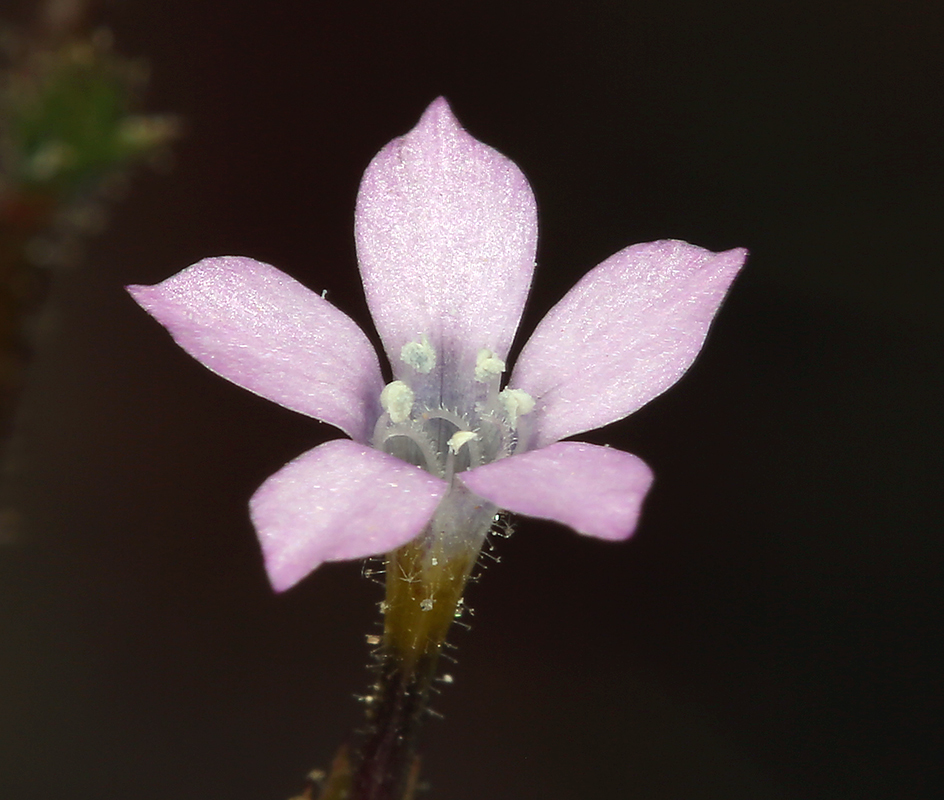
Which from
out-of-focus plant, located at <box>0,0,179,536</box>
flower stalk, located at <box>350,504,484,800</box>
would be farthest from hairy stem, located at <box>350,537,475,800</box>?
out-of-focus plant, located at <box>0,0,179,536</box>

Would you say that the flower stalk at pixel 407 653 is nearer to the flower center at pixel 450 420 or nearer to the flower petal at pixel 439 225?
the flower center at pixel 450 420

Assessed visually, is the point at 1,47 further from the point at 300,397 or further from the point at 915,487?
the point at 915,487

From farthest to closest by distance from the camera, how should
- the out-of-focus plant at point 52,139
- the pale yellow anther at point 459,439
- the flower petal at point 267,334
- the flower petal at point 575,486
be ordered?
the pale yellow anther at point 459,439
the flower petal at point 267,334
the flower petal at point 575,486
the out-of-focus plant at point 52,139

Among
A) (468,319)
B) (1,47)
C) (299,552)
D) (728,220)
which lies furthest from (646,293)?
(728,220)

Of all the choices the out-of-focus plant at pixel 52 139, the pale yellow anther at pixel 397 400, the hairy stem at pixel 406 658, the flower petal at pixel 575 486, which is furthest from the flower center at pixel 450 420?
the out-of-focus plant at pixel 52 139

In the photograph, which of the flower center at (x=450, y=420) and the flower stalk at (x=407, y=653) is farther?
the flower center at (x=450, y=420)

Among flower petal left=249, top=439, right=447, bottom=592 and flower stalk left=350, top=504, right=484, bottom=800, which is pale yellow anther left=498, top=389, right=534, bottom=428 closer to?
flower stalk left=350, top=504, right=484, bottom=800
